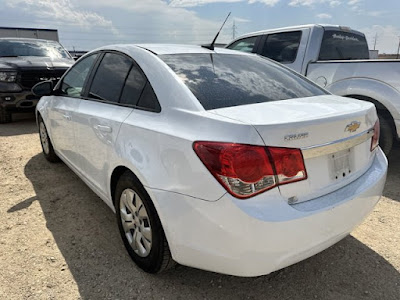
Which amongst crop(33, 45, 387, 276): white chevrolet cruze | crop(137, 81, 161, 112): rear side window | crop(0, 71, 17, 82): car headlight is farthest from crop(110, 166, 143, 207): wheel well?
crop(0, 71, 17, 82): car headlight

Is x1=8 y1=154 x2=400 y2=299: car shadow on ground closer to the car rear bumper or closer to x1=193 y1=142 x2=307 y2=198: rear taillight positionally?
the car rear bumper

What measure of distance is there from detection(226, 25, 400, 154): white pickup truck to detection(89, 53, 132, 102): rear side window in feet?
10.00

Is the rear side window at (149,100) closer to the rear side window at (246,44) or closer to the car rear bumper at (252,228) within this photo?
the car rear bumper at (252,228)

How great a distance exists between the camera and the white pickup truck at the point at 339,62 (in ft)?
13.3

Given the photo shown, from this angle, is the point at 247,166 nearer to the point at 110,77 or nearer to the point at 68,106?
the point at 110,77

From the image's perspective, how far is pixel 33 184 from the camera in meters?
4.00

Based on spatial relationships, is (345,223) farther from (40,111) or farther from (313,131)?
(40,111)

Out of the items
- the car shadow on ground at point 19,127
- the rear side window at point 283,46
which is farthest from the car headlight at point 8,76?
the rear side window at point 283,46

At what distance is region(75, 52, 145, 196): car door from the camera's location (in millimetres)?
2529

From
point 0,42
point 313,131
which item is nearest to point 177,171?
point 313,131

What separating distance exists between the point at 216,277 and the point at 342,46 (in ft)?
15.2

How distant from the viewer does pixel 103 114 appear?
8.82 feet

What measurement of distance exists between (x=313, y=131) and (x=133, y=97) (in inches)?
51.2

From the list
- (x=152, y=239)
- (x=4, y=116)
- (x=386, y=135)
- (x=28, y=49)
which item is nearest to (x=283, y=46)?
(x=386, y=135)
